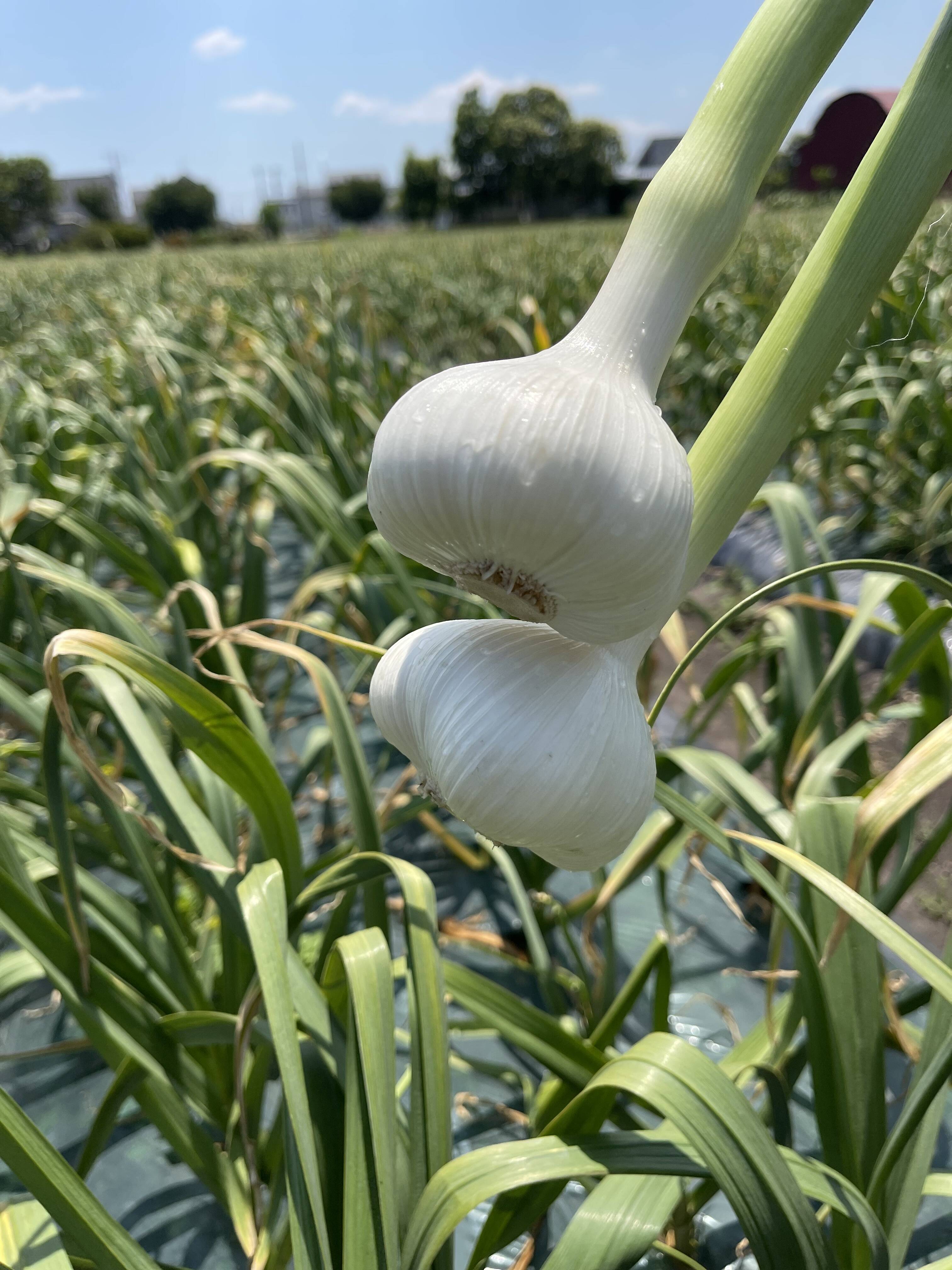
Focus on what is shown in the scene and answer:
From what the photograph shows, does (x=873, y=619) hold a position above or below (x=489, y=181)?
below

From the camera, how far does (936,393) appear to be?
1.68 meters

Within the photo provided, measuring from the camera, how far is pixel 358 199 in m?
33.6

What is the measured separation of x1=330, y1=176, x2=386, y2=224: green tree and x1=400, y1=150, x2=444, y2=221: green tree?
17.3 feet

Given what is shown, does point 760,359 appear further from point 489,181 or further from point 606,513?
point 489,181

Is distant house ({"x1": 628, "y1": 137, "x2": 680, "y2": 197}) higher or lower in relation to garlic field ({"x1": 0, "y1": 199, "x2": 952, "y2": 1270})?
higher

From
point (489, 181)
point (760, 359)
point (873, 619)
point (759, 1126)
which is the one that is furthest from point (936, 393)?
point (489, 181)

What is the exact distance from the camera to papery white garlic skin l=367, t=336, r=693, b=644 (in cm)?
14

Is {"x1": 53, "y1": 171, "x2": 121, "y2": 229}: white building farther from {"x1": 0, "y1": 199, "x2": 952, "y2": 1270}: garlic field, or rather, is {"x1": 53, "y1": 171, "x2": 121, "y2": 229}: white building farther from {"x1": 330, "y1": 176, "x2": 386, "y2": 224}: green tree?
{"x1": 0, "y1": 199, "x2": 952, "y2": 1270}: garlic field

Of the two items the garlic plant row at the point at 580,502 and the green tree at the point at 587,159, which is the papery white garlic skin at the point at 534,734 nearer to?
the garlic plant row at the point at 580,502

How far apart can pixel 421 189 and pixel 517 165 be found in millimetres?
6682

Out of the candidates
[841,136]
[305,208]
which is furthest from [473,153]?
[841,136]

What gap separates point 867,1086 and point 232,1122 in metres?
0.48

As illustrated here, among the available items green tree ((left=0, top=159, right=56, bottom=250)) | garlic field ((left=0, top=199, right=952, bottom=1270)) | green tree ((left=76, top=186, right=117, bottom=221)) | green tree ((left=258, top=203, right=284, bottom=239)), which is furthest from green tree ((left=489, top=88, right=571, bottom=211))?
garlic field ((left=0, top=199, right=952, bottom=1270))

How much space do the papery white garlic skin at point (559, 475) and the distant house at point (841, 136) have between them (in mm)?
184
